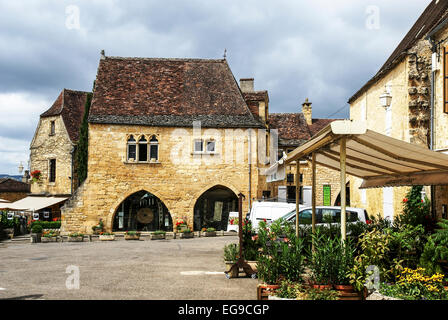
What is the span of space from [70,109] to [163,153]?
43.7 ft

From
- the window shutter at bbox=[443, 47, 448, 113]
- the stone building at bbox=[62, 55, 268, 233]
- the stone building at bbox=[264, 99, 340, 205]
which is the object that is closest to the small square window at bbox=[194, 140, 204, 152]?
the stone building at bbox=[62, 55, 268, 233]

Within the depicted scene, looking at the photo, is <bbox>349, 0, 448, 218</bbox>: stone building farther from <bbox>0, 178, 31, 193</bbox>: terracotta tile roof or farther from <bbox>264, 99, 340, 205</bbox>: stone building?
<bbox>0, 178, 31, 193</bbox>: terracotta tile roof

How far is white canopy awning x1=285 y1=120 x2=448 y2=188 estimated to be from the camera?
6.10 m

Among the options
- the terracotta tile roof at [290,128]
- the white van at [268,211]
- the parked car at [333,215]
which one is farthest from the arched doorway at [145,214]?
the parked car at [333,215]

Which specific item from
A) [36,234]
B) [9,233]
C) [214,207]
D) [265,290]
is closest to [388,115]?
[265,290]

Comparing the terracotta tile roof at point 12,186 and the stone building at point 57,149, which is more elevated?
the stone building at point 57,149

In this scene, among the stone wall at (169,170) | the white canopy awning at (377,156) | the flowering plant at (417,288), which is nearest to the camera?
the flowering plant at (417,288)

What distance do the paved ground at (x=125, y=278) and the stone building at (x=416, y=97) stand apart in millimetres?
6659

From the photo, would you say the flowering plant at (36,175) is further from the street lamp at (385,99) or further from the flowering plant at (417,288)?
the flowering plant at (417,288)

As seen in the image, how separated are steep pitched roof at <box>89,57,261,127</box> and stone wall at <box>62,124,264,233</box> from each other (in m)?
0.62

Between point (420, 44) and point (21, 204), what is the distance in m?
24.7

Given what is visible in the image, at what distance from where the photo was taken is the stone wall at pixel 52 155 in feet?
106

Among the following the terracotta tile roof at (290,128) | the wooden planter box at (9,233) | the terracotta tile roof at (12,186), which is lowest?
the wooden planter box at (9,233)

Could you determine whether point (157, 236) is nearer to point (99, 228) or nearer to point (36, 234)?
point (99, 228)
